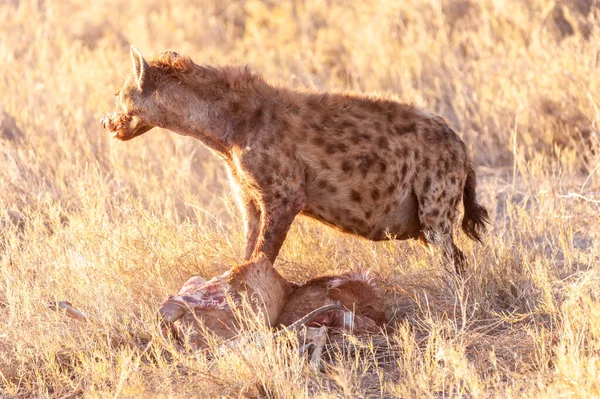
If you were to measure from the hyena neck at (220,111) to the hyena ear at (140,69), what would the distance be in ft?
0.69

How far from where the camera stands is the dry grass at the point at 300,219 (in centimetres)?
435

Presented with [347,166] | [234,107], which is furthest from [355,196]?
[234,107]

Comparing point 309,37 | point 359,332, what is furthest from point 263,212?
point 309,37

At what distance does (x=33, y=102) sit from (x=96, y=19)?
15.3 ft

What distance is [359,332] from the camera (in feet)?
15.9

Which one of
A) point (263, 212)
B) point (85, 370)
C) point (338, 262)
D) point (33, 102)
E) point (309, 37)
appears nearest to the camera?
point (85, 370)

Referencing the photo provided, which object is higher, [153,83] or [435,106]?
[153,83]

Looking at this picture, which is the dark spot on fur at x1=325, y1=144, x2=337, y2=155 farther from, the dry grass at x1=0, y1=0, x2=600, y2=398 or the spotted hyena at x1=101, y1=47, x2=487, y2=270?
the dry grass at x1=0, y1=0, x2=600, y2=398

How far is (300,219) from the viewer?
6336mm

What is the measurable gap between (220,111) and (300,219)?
1450 millimetres

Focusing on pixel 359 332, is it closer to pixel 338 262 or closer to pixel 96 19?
pixel 338 262

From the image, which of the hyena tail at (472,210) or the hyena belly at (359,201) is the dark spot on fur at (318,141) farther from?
the hyena tail at (472,210)

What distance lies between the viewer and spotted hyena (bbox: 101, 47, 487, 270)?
16.6 feet

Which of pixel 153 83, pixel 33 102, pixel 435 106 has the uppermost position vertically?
pixel 153 83
